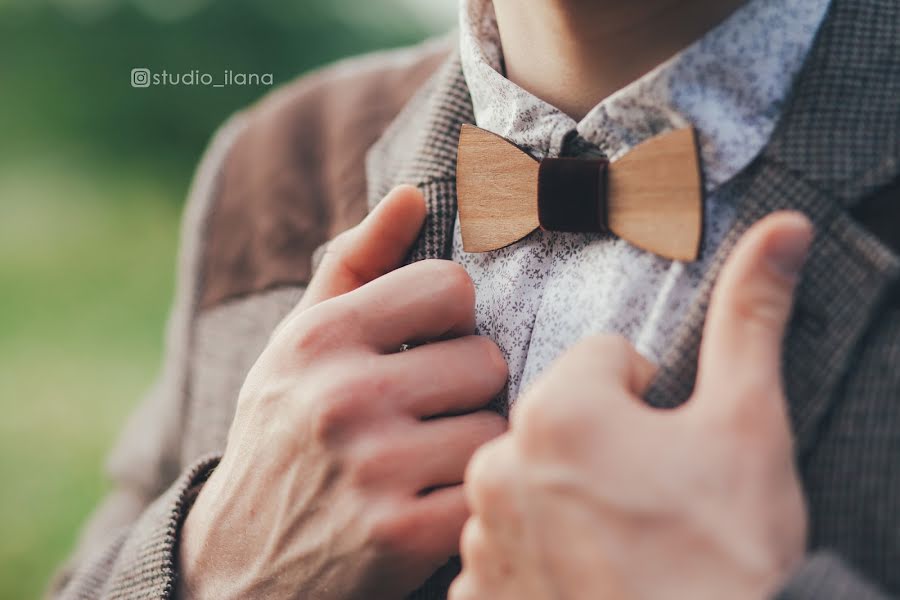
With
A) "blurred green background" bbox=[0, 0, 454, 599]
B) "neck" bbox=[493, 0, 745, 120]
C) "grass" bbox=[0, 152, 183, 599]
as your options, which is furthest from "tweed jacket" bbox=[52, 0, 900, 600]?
"blurred green background" bbox=[0, 0, 454, 599]

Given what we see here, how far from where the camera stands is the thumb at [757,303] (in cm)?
61

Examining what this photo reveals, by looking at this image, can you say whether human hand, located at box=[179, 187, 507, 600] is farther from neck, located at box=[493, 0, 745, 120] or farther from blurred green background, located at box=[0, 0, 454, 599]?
blurred green background, located at box=[0, 0, 454, 599]

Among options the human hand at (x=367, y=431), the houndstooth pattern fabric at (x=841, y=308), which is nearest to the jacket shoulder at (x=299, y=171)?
the human hand at (x=367, y=431)

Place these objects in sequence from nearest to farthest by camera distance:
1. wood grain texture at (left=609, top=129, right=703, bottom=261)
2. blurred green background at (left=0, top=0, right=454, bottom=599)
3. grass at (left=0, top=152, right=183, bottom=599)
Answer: wood grain texture at (left=609, top=129, right=703, bottom=261) < grass at (left=0, top=152, right=183, bottom=599) < blurred green background at (left=0, top=0, right=454, bottom=599)

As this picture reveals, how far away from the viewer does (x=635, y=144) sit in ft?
2.64

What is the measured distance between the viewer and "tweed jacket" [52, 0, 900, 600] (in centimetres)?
65

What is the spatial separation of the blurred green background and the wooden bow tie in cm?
310

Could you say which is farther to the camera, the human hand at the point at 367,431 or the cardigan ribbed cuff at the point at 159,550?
the cardigan ribbed cuff at the point at 159,550

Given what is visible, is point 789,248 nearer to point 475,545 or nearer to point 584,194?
point 584,194

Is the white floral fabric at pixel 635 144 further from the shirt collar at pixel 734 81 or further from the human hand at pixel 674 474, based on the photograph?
the human hand at pixel 674 474

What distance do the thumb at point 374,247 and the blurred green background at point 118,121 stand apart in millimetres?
2983

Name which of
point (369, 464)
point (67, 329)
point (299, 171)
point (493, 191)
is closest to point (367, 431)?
point (369, 464)

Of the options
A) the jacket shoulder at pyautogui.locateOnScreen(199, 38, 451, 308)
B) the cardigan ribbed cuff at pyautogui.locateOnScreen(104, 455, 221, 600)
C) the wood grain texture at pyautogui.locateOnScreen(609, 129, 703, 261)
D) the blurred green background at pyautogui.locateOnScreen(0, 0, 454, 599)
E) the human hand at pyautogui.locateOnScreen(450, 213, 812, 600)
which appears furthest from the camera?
the blurred green background at pyautogui.locateOnScreen(0, 0, 454, 599)

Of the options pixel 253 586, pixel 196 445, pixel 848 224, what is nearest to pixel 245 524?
pixel 253 586
